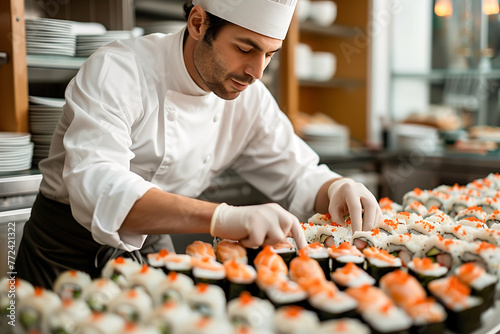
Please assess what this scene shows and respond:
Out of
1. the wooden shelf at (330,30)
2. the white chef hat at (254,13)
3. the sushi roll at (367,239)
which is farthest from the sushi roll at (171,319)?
the wooden shelf at (330,30)

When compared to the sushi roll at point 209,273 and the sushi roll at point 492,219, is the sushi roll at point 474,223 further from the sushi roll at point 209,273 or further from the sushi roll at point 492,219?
the sushi roll at point 209,273

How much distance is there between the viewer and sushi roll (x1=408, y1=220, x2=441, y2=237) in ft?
5.00

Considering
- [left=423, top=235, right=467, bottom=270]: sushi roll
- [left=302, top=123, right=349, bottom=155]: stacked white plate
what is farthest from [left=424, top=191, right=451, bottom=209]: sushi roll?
[left=302, top=123, right=349, bottom=155]: stacked white plate

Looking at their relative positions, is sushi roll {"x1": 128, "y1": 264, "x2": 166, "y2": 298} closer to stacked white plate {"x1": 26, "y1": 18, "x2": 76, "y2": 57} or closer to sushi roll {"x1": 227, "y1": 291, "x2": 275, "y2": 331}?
sushi roll {"x1": 227, "y1": 291, "x2": 275, "y2": 331}

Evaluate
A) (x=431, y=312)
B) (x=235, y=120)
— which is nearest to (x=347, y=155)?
(x=235, y=120)

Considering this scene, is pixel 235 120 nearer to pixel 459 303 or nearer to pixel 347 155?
pixel 459 303

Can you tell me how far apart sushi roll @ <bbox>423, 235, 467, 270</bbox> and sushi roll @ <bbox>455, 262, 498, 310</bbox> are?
13cm

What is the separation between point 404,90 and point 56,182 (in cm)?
429

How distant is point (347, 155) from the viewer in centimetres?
415

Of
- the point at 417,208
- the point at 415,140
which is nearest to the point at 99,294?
the point at 417,208

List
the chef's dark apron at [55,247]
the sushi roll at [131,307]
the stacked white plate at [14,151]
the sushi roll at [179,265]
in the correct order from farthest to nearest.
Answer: the stacked white plate at [14,151] < the chef's dark apron at [55,247] < the sushi roll at [179,265] < the sushi roll at [131,307]

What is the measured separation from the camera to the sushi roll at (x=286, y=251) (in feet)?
4.43

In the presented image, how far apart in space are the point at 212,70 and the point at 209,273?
0.77m

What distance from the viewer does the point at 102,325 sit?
88 cm
